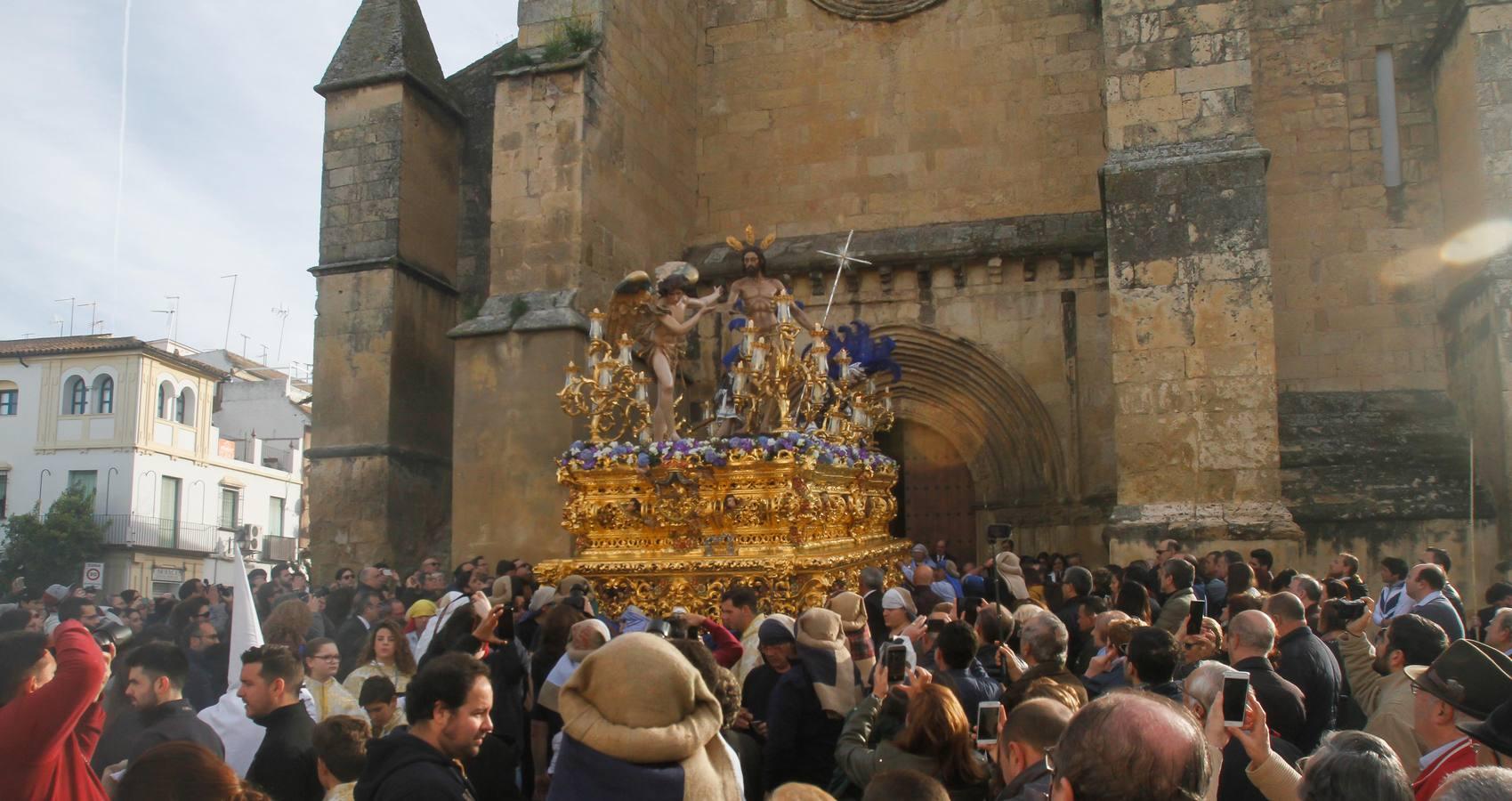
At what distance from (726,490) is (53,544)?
90.0 feet

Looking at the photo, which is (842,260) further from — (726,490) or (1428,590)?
(1428,590)

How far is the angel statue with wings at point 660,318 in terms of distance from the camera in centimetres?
1052

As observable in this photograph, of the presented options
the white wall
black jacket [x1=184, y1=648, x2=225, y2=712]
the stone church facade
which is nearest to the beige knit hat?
black jacket [x1=184, y1=648, x2=225, y2=712]

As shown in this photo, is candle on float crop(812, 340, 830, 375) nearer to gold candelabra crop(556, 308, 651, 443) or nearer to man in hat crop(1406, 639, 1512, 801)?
gold candelabra crop(556, 308, 651, 443)

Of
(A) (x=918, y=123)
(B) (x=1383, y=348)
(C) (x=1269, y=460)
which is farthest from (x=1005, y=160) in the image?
(C) (x=1269, y=460)

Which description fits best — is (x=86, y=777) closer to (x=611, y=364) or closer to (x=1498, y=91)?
(x=611, y=364)

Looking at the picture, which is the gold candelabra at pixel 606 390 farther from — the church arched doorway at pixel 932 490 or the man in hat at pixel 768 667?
the man in hat at pixel 768 667

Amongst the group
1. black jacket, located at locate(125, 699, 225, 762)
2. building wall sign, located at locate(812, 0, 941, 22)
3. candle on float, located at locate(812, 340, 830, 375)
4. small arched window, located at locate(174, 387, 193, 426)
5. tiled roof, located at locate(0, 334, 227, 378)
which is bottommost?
black jacket, located at locate(125, 699, 225, 762)

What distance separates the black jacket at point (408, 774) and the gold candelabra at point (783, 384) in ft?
22.1

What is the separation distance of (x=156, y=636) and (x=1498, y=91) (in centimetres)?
1178

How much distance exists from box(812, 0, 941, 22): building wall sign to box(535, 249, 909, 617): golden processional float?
20.5ft

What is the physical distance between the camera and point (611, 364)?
10430mm

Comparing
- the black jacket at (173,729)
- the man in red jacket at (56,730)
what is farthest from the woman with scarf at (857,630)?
the man in red jacket at (56,730)

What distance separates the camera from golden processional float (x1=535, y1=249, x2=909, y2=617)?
948cm
